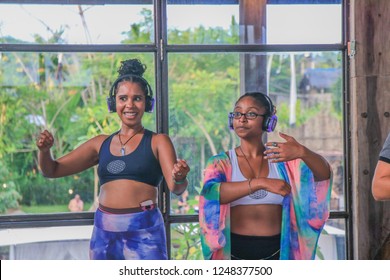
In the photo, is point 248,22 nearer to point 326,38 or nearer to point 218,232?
point 326,38

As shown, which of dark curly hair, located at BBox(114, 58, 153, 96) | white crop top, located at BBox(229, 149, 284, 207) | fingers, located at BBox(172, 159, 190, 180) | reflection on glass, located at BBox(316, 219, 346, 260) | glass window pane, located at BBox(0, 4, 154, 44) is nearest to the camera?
fingers, located at BBox(172, 159, 190, 180)

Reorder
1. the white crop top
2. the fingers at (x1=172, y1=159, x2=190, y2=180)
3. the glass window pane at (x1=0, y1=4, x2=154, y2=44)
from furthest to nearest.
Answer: the glass window pane at (x1=0, y1=4, x2=154, y2=44) < the white crop top < the fingers at (x1=172, y1=159, x2=190, y2=180)

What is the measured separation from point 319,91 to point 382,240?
0.98 meters

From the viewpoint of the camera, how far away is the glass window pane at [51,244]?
4.69 meters

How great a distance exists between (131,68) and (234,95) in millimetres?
690

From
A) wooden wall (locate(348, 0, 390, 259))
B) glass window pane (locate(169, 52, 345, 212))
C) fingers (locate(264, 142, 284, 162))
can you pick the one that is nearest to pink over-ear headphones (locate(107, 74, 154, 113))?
glass window pane (locate(169, 52, 345, 212))

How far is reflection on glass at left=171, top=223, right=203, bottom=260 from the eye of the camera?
15.6ft

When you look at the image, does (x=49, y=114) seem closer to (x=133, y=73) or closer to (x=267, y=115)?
(x=133, y=73)

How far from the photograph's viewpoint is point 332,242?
488 centimetres

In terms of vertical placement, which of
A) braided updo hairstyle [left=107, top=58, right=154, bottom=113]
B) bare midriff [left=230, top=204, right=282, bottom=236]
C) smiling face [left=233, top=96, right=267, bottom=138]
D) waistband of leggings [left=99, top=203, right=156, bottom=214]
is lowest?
bare midriff [left=230, top=204, right=282, bottom=236]

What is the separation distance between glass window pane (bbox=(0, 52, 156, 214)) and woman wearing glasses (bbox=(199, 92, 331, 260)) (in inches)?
24.3

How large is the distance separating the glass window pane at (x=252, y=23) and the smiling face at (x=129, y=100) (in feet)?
1.61

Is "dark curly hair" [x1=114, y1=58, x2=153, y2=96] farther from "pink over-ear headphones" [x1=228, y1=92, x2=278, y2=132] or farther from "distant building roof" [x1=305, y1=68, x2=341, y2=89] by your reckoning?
"distant building roof" [x1=305, y1=68, x2=341, y2=89]
